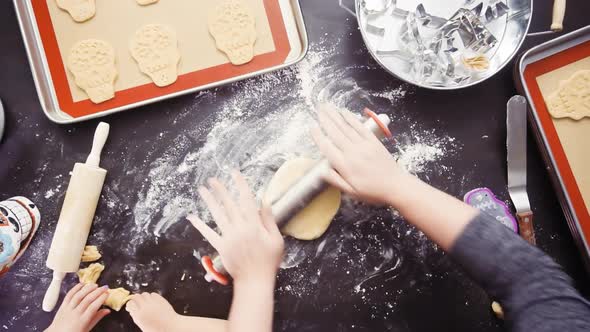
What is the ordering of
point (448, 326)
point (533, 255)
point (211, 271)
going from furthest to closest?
1. point (448, 326)
2. point (211, 271)
3. point (533, 255)

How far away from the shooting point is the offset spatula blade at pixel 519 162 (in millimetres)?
951

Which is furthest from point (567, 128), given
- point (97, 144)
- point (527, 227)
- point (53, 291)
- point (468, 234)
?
point (53, 291)

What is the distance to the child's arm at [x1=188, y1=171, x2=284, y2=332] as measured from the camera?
85 centimetres

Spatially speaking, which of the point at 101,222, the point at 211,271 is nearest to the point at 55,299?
the point at 101,222

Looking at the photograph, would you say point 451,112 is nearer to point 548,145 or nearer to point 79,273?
point 548,145

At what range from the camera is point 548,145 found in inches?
37.2

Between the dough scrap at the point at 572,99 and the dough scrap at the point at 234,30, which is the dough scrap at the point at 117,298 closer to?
the dough scrap at the point at 234,30

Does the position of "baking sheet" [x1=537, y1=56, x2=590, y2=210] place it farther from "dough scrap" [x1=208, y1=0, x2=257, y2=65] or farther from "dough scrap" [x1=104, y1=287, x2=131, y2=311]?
"dough scrap" [x1=104, y1=287, x2=131, y2=311]

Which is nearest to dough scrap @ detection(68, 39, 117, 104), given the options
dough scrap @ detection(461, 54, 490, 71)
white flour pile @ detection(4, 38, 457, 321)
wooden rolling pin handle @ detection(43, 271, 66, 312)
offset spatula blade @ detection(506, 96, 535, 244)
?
white flour pile @ detection(4, 38, 457, 321)

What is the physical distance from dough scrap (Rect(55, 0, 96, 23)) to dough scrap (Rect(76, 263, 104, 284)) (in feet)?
1.69

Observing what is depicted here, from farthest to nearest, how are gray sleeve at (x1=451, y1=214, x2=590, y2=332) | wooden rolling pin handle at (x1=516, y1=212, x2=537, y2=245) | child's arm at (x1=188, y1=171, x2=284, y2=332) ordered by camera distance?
wooden rolling pin handle at (x1=516, y1=212, x2=537, y2=245) < child's arm at (x1=188, y1=171, x2=284, y2=332) < gray sleeve at (x1=451, y1=214, x2=590, y2=332)

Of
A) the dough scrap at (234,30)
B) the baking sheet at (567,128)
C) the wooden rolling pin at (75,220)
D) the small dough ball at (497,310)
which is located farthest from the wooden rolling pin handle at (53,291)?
the baking sheet at (567,128)

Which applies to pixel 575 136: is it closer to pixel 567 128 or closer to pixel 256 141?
pixel 567 128

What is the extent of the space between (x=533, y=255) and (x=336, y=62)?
1.75 ft
